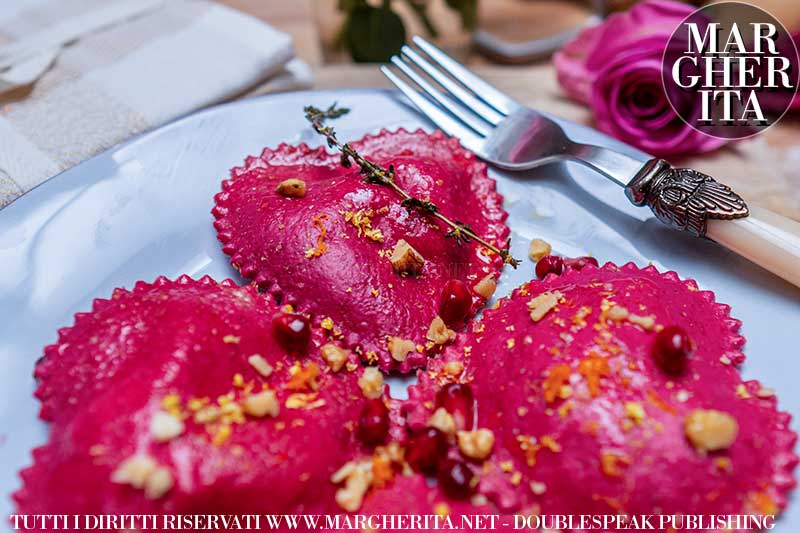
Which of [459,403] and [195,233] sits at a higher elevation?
[195,233]

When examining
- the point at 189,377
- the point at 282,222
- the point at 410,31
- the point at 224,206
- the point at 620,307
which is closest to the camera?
the point at 189,377

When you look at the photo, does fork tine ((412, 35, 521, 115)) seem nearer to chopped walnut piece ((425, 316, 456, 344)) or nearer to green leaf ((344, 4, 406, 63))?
green leaf ((344, 4, 406, 63))

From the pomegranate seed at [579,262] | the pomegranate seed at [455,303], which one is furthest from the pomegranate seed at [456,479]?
the pomegranate seed at [579,262]

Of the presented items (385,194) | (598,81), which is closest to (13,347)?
(385,194)

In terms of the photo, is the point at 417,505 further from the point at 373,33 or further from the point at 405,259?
the point at 373,33

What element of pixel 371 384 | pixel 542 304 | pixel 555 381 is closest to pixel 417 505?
pixel 371 384

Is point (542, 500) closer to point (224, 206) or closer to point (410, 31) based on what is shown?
point (224, 206)

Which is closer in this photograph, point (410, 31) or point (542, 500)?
point (542, 500)
